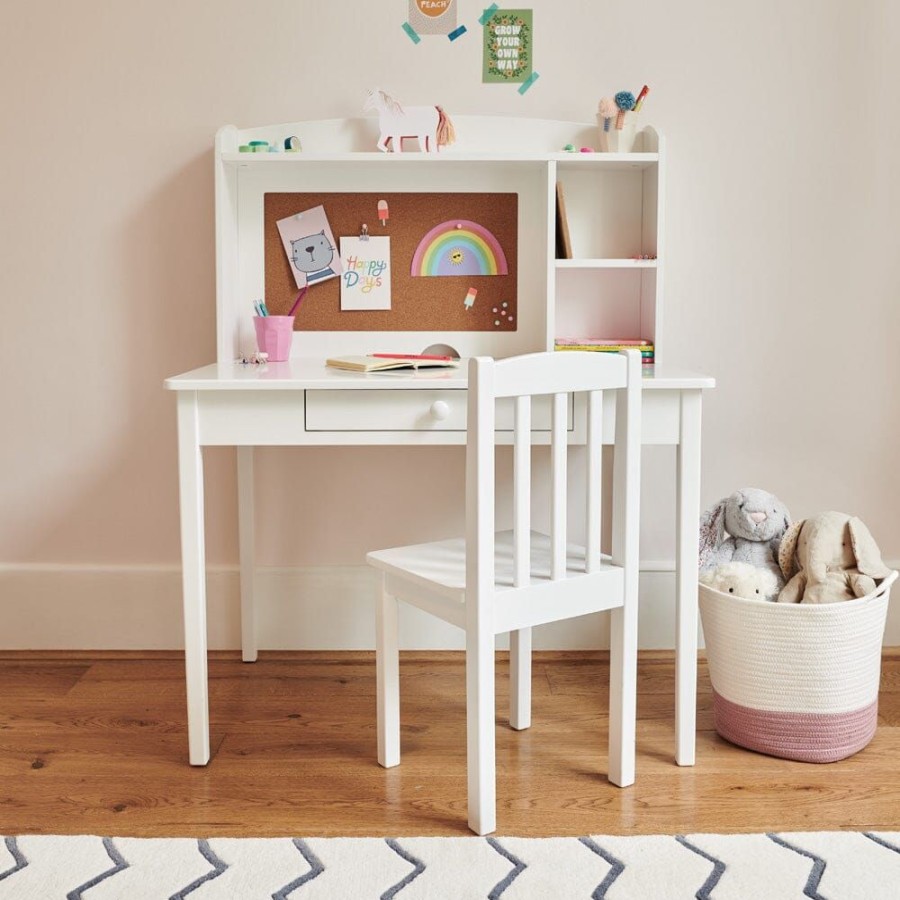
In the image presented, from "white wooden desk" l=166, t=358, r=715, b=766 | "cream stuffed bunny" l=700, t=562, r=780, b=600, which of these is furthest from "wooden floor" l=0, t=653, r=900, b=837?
"cream stuffed bunny" l=700, t=562, r=780, b=600

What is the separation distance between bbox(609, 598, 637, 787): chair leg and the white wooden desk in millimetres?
147

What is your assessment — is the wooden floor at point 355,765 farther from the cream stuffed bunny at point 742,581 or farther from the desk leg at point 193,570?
the cream stuffed bunny at point 742,581

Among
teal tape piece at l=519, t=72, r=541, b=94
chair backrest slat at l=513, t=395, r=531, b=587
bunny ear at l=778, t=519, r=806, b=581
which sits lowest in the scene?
bunny ear at l=778, t=519, r=806, b=581

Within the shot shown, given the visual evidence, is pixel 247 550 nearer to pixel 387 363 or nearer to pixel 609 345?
pixel 387 363

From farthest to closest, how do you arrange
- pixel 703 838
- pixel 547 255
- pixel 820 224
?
1. pixel 820 224
2. pixel 547 255
3. pixel 703 838

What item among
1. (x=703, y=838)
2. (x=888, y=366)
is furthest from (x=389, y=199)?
(x=703, y=838)

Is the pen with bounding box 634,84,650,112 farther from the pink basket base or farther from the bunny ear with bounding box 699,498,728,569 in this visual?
the pink basket base

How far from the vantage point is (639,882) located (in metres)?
1.58

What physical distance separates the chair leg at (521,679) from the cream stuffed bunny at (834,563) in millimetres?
518

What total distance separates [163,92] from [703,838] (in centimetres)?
197

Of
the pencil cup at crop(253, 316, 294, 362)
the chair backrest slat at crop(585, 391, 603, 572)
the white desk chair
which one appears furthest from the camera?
the pencil cup at crop(253, 316, 294, 362)

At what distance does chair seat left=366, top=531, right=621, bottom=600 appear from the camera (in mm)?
1771

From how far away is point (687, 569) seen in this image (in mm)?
1995

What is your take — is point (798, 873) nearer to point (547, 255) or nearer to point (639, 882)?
point (639, 882)
